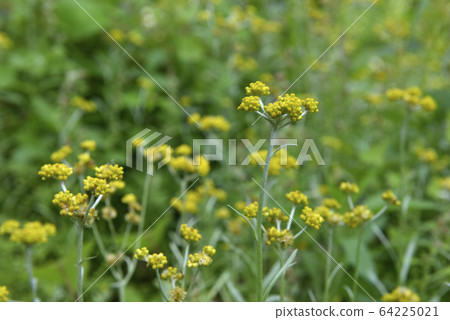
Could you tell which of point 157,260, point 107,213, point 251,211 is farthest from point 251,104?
point 107,213

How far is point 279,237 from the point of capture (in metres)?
0.73

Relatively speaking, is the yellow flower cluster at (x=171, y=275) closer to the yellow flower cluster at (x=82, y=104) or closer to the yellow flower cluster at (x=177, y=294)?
the yellow flower cluster at (x=177, y=294)

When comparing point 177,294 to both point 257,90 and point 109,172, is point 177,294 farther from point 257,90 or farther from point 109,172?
point 257,90

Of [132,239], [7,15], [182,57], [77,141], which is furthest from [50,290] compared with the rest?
[7,15]

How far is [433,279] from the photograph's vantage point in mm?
1192

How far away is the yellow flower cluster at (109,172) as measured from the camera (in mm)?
686

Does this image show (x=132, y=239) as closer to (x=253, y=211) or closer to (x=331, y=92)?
(x=253, y=211)

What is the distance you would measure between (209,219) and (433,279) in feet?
2.16

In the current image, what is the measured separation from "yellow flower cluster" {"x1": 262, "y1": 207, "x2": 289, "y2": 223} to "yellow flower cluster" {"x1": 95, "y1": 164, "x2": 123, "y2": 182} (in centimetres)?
26

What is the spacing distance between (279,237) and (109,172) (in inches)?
11.7

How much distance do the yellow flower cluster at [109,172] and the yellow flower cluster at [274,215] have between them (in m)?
0.26

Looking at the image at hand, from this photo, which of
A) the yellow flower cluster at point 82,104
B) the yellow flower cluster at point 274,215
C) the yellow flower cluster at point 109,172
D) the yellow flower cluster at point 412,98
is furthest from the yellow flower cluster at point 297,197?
the yellow flower cluster at point 82,104

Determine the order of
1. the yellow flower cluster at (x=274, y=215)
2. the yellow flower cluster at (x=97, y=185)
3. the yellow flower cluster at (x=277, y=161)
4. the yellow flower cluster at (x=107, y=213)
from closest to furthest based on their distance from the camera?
the yellow flower cluster at (x=97, y=185)
the yellow flower cluster at (x=274, y=215)
the yellow flower cluster at (x=107, y=213)
the yellow flower cluster at (x=277, y=161)

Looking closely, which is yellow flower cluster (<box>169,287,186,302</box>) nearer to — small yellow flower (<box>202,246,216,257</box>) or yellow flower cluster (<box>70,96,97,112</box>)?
small yellow flower (<box>202,246,216,257</box>)
